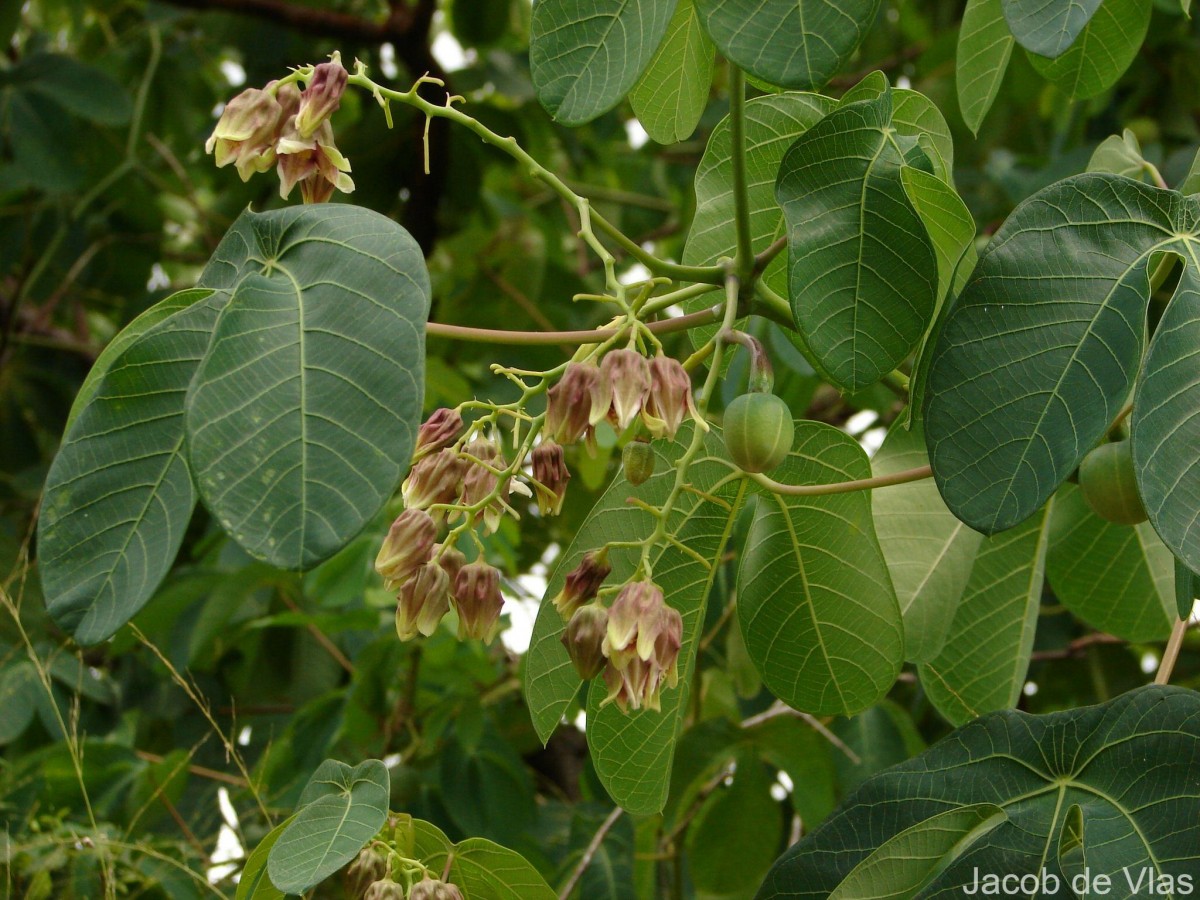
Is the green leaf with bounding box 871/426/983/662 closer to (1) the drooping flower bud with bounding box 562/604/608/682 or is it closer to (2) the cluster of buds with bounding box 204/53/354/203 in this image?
(1) the drooping flower bud with bounding box 562/604/608/682

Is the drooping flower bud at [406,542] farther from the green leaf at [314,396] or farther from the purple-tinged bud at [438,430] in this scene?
the green leaf at [314,396]

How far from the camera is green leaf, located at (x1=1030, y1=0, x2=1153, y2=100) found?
107 centimetres

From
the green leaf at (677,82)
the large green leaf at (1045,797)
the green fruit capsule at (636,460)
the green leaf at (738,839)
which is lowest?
the green leaf at (738,839)

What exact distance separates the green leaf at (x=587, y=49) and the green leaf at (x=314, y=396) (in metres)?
0.13

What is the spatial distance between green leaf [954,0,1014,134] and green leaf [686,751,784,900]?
0.90 metres

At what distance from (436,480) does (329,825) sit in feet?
0.87

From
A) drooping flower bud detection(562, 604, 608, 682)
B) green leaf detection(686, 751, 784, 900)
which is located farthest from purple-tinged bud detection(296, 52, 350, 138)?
green leaf detection(686, 751, 784, 900)

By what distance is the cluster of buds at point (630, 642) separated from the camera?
781mm

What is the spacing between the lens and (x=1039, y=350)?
73 cm

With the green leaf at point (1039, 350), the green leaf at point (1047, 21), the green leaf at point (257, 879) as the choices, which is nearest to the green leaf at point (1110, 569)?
the green leaf at point (1039, 350)

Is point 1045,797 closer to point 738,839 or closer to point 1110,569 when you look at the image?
point 1110,569

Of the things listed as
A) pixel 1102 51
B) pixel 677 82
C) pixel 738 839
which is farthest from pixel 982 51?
pixel 738 839

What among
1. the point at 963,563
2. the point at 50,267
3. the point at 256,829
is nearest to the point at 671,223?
the point at 50,267

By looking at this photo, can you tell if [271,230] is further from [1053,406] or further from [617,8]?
[1053,406]
